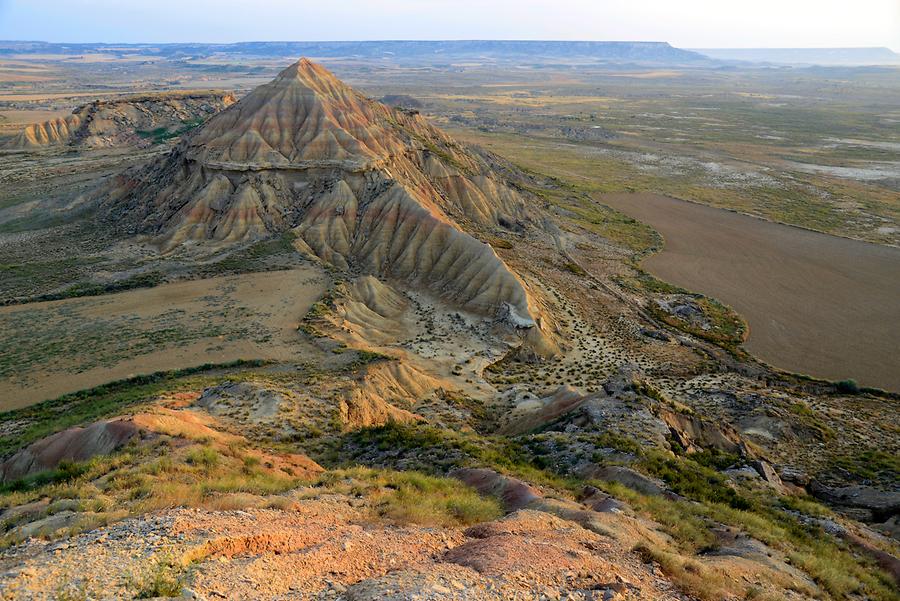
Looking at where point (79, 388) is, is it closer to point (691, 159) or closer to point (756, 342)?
point (756, 342)

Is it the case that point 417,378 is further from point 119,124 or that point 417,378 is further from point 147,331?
point 119,124

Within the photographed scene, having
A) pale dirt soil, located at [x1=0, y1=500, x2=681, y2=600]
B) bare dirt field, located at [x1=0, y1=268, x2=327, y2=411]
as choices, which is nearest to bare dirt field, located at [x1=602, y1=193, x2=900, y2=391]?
pale dirt soil, located at [x1=0, y1=500, x2=681, y2=600]

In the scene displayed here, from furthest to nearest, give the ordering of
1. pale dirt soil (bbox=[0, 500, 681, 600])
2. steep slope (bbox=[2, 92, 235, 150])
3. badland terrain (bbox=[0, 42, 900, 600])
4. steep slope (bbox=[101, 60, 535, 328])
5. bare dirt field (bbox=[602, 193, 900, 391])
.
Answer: steep slope (bbox=[2, 92, 235, 150])
steep slope (bbox=[101, 60, 535, 328])
bare dirt field (bbox=[602, 193, 900, 391])
badland terrain (bbox=[0, 42, 900, 600])
pale dirt soil (bbox=[0, 500, 681, 600])

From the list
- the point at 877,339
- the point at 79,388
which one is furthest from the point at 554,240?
the point at 79,388

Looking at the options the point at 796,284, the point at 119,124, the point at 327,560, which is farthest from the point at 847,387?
the point at 119,124

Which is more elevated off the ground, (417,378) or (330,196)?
(330,196)

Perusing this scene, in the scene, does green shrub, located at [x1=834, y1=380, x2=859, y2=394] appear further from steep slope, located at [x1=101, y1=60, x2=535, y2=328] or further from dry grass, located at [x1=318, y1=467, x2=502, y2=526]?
dry grass, located at [x1=318, y1=467, x2=502, y2=526]
